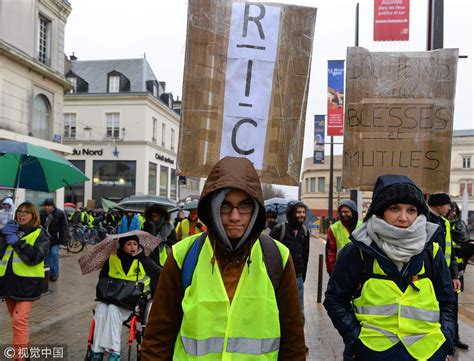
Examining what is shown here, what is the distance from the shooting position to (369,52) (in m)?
4.84

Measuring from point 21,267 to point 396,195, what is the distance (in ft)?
12.6

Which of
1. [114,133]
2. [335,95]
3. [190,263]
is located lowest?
[190,263]

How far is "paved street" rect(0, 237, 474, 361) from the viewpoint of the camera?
5.79 m

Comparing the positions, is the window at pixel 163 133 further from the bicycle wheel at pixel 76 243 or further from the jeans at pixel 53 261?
the jeans at pixel 53 261

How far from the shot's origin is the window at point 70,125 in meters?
42.2

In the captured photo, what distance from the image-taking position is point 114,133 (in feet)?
136

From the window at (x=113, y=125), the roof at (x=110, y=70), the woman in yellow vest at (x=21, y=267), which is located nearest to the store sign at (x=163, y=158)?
the window at (x=113, y=125)

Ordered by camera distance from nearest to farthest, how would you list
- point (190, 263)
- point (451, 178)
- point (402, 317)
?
1. point (190, 263)
2. point (402, 317)
3. point (451, 178)

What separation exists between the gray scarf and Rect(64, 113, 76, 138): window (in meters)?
42.5

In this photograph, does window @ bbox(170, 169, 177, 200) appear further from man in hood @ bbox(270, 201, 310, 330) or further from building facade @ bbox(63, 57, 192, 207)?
man in hood @ bbox(270, 201, 310, 330)

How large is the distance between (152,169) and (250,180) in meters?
41.8

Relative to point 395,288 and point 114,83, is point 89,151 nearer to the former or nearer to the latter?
point 114,83

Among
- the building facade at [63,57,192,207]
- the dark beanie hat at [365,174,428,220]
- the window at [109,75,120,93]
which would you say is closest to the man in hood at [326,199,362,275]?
the dark beanie hat at [365,174,428,220]

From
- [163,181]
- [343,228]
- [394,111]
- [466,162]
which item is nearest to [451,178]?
[466,162]
